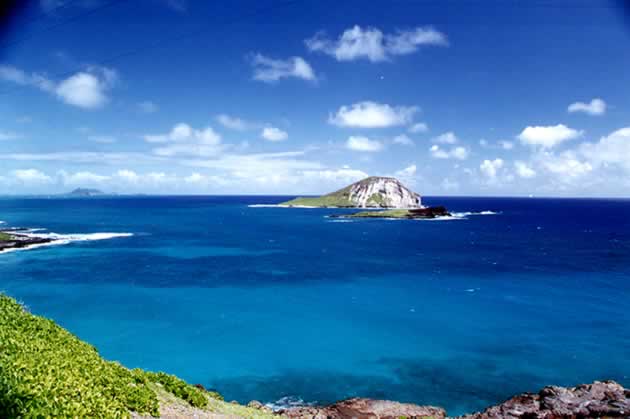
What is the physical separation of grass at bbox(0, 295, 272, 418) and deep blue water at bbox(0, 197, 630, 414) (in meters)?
13.5

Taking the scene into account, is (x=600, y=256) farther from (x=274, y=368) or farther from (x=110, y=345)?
(x=110, y=345)

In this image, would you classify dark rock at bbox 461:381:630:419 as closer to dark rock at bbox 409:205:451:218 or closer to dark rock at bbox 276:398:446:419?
dark rock at bbox 276:398:446:419

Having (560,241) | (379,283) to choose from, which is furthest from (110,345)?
(560,241)

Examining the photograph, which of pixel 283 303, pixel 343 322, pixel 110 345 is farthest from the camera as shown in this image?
pixel 283 303

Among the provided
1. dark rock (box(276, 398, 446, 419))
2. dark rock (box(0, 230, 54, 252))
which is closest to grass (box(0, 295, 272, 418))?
dark rock (box(276, 398, 446, 419))

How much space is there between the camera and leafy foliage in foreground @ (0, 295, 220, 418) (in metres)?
9.54

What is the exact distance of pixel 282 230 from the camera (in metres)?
127

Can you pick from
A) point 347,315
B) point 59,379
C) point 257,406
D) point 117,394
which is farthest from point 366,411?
point 347,315

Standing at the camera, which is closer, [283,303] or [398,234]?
[283,303]

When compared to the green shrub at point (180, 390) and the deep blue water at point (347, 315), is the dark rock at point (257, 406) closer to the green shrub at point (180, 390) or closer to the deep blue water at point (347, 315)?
the deep blue water at point (347, 315)

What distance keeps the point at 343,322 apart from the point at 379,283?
18.1m

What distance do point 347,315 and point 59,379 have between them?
34973mm

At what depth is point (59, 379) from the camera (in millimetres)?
11047

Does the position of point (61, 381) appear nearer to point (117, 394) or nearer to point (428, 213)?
point (117, 394)
